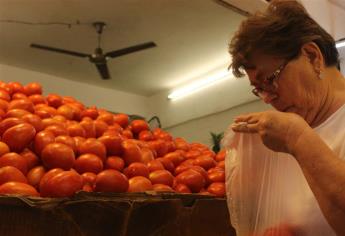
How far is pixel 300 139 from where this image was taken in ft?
2.13

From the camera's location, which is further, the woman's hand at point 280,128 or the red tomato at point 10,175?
the red tomato at point 10,175

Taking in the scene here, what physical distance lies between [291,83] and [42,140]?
25.3 inches

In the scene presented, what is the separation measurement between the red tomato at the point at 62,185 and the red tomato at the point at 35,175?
59 millimetres

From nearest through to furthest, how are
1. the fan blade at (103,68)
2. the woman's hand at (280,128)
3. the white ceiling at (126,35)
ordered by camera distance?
the woman's hand at (280,128) < the white ceiling at (126,35) < the fan blade at (103,68)

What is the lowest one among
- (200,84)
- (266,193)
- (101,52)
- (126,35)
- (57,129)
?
(266,193)

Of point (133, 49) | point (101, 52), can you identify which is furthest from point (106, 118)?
point (101, 52)

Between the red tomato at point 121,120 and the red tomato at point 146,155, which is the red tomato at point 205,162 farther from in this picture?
the red tomato at point 121,120

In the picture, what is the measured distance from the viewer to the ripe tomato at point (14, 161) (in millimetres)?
920

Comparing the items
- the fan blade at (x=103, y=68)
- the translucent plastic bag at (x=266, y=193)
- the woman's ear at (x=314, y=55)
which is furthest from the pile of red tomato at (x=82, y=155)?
the fan blade at (x=103, y=68)

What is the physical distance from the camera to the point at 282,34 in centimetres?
81

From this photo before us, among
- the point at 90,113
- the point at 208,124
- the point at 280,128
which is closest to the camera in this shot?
the point at 280,128

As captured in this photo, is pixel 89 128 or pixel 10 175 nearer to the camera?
pixel 10 175

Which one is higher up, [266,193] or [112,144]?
[112,144]

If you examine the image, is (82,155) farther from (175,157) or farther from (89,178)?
(175,157)
